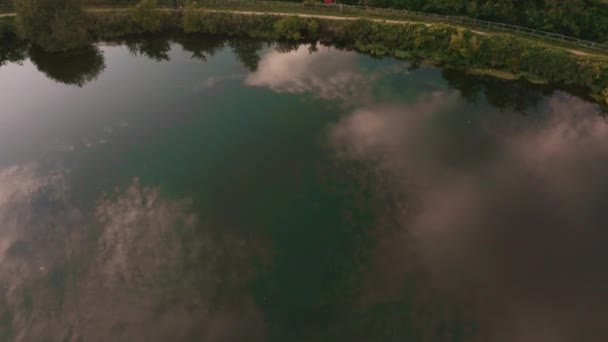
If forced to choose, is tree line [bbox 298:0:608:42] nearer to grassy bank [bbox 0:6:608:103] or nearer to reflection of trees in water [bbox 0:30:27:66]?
grassy bank [bbox 0:6:608:103]

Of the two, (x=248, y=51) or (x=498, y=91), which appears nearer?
(x=498, y=91)

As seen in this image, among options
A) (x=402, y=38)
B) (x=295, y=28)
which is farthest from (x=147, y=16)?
(x=402, y=38)

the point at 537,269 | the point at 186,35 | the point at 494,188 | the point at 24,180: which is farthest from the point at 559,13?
the point at 24,180

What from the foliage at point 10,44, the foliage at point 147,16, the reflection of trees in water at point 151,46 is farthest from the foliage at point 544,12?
the foliage at point 10,44

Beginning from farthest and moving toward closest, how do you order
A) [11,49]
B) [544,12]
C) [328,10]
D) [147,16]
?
[328,10] → [147,16] → [11,49] → [544,12]

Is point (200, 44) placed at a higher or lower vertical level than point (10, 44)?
higher

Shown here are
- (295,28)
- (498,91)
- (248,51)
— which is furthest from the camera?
(295,28)

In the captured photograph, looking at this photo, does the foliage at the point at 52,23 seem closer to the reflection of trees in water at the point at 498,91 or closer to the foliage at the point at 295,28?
the foliage at the point at 295,28

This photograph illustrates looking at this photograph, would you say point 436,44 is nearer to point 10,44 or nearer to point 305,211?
point 305,211
